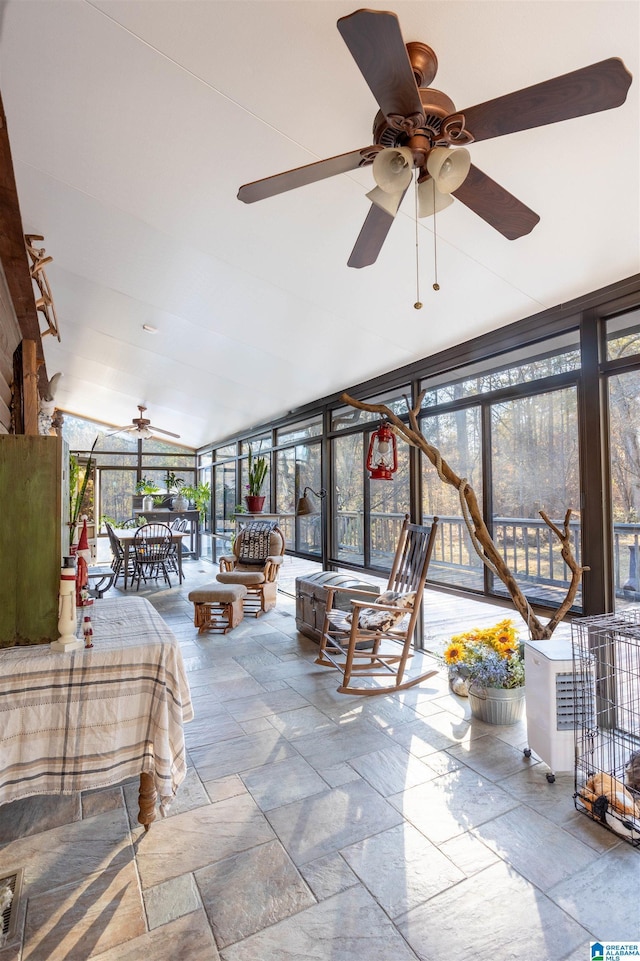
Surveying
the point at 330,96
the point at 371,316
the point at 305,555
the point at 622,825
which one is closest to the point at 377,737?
the point at 622,825

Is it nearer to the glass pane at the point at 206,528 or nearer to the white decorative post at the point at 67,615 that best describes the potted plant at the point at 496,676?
the white decorative post at the point at 67,615

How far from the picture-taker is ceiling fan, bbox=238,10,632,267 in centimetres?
110

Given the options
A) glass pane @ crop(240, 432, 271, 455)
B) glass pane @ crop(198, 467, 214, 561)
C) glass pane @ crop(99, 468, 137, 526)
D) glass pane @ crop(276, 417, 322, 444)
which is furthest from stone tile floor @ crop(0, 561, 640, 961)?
glass pane @ crop(99, 468, 137, 526)

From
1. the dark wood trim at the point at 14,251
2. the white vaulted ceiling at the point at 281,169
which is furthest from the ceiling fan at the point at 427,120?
the dark wood trim at the point at 14,251

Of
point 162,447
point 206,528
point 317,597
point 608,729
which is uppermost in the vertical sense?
point 162,447

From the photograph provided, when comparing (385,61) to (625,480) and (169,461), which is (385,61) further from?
(169,461)

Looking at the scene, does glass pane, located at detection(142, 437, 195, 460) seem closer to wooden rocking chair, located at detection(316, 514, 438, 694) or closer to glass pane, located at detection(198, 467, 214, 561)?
glass pane, located at detection(198, 467, 214, 561)

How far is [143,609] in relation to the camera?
2266 mm

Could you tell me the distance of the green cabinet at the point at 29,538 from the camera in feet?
5.75

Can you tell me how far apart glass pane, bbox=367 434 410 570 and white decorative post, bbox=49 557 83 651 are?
9.81 feet

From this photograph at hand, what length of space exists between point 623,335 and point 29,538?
3.14m

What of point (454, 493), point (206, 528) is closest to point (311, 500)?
point (454, 493)

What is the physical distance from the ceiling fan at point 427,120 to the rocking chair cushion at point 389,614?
2.41 meters

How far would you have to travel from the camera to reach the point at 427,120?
4.51 ft
